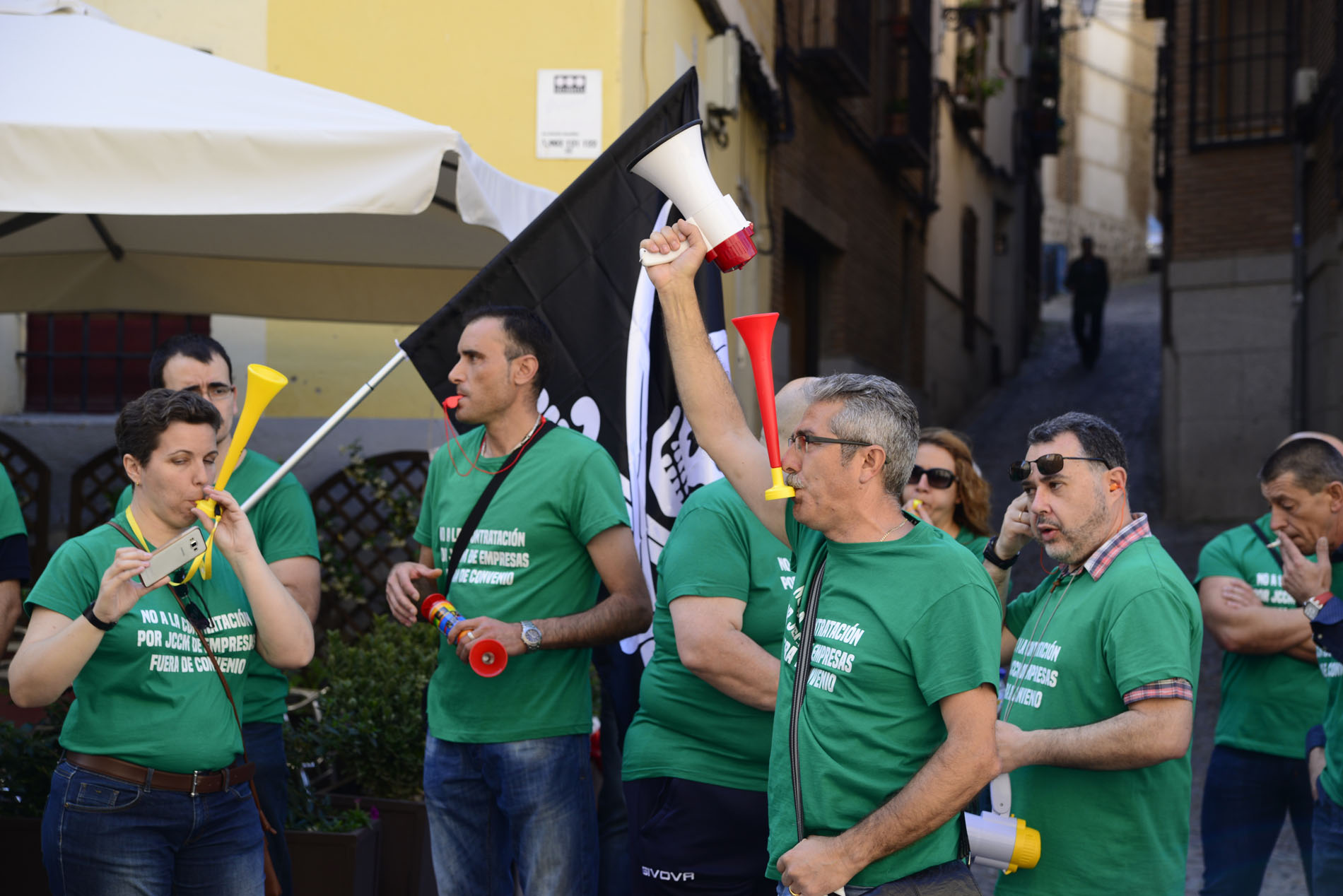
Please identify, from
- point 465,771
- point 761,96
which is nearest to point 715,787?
point 465,771

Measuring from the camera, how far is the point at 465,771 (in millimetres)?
3475

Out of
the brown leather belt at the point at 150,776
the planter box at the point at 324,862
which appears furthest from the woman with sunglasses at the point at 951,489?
the brown leather belt at the point at 150,776

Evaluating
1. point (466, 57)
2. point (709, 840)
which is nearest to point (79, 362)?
point (466, 57)

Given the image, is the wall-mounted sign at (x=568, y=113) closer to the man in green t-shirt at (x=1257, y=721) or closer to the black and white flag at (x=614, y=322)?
the black and white flag at (x=614, y=322)

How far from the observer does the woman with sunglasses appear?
4289 mm

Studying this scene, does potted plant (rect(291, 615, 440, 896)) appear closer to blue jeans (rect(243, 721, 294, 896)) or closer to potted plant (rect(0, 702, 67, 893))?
blue jeans (rect(243, 721, 294, 896))

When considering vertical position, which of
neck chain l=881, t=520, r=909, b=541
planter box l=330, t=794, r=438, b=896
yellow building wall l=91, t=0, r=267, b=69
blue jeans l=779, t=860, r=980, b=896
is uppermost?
yellow building wall l=91, t=0, r=267, b=69

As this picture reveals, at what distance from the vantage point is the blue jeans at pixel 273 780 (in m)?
3.65

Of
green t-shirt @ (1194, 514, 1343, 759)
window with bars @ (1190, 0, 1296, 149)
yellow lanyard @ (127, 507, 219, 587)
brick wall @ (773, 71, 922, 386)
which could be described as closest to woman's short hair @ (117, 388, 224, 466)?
yellow lanyard @ (127, 507, 219, 587)

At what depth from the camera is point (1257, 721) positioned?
4.14m

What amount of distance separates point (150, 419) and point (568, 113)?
4.55m

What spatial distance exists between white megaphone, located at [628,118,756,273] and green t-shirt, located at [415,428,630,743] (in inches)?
41.3

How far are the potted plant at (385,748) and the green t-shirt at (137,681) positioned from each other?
151cm

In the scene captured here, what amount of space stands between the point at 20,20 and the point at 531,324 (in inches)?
81.0
